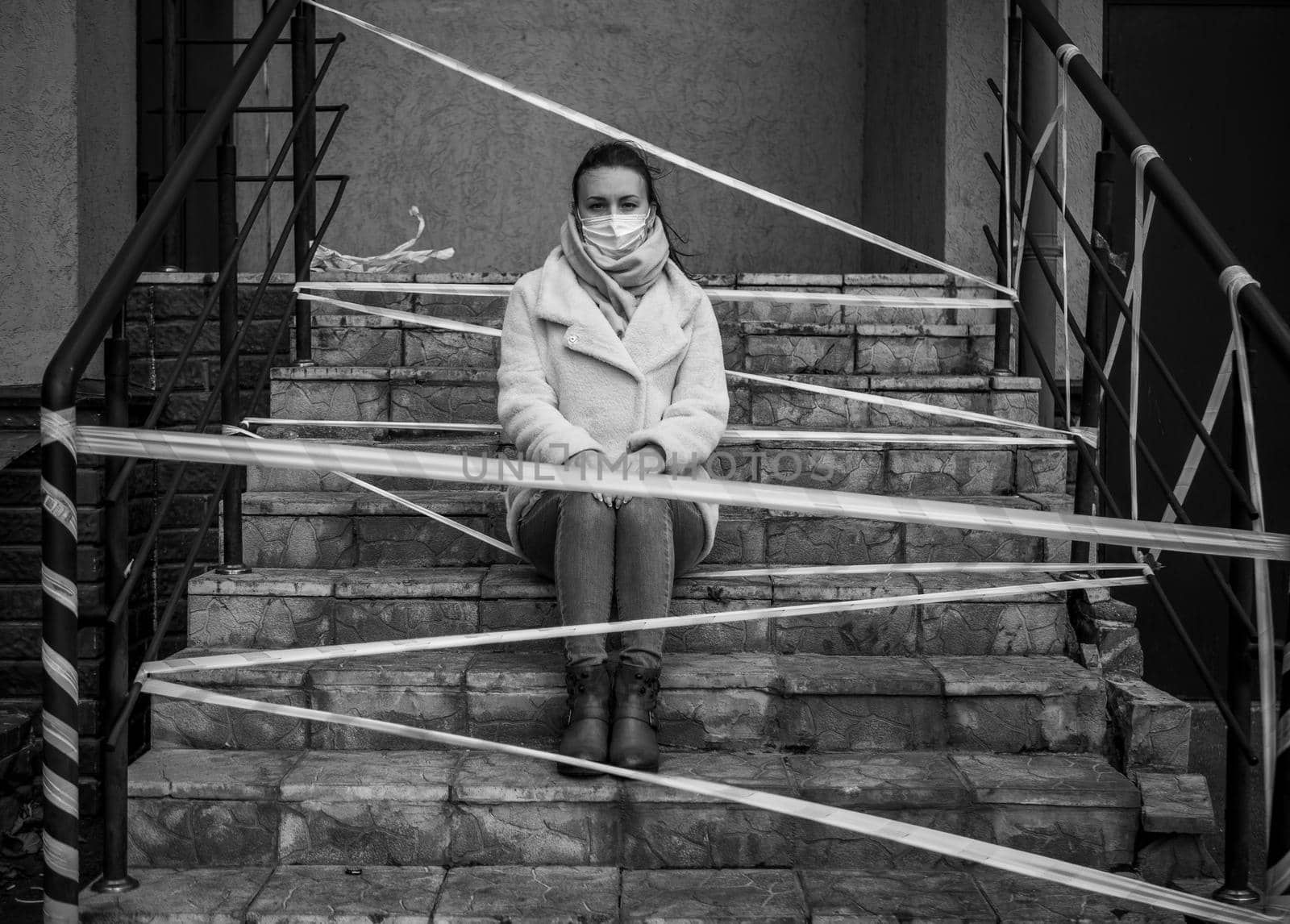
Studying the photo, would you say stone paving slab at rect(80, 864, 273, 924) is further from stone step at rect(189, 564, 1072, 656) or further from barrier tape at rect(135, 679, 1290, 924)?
stone step at rect(189, 564, 1072, 656)

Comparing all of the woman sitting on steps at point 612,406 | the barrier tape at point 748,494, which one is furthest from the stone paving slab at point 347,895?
the barrier tape at point 748,494

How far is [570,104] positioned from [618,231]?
126 inches

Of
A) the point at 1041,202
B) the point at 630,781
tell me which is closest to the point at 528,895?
the point at 630,781

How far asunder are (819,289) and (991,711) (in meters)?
1.92

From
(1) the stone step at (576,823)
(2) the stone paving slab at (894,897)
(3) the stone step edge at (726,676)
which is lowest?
(2) the stone paving slab at (894,897)

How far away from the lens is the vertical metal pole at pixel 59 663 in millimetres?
1933

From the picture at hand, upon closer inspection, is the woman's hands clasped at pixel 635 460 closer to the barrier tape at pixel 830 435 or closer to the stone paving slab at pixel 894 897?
the barrier tape at pixel 830 435

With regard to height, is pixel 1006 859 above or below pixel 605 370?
below

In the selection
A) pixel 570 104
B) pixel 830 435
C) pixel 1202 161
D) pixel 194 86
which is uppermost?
pixel 570 104

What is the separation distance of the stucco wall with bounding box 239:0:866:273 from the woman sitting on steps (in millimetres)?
2958

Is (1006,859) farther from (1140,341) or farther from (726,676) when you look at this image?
(1140,341)

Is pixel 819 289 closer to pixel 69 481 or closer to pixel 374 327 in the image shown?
pixel 374 327

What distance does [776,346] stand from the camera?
3822 millimetres

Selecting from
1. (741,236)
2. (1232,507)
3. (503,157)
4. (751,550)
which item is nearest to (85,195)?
(503,157)
